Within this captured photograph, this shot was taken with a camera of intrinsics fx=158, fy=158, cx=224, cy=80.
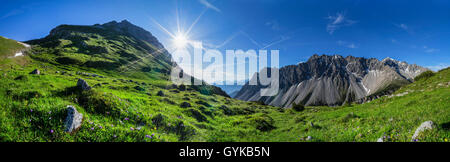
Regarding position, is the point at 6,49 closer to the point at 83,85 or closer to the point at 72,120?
the point at 83,85

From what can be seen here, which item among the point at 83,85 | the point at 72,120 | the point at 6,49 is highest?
the point at 6,49

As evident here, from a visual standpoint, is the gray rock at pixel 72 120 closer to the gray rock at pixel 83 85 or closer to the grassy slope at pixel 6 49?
the gray rock at pixel 83 85

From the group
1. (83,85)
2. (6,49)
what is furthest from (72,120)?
(6,49)

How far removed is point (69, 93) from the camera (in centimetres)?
817

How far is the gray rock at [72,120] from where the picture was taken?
5.26 meters

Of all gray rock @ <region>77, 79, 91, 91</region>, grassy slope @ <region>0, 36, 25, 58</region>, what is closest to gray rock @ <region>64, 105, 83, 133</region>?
gray rock @ <region>77, 79, 91, 91</region>

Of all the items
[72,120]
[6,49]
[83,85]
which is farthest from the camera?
[6,49]

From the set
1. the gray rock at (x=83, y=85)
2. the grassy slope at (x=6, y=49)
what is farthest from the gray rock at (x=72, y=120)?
the grassy slope at (x=6, y=49)

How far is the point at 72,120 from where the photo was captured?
17.9ft

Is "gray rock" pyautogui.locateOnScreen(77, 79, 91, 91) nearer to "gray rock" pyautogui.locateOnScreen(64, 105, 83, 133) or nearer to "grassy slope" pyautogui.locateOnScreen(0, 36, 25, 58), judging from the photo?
"gray rock" pyautogui.locateOnScreen(64, 105, 83, 133)

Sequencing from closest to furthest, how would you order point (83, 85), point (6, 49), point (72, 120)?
point (72, 120)
point (83, 85)
point (6, 49)

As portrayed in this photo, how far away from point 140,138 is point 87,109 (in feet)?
11.2
